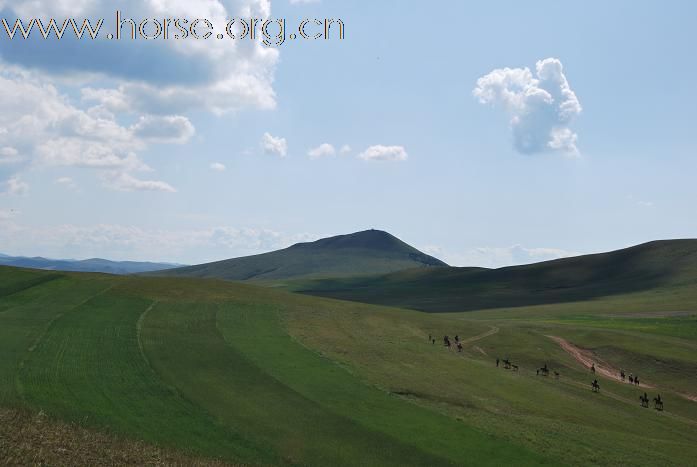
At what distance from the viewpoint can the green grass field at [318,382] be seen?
3419cm

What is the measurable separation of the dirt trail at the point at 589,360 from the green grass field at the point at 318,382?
1417 mm

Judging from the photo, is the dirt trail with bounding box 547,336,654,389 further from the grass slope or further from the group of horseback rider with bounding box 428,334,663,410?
the grass slope

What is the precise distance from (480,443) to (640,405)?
27602mm

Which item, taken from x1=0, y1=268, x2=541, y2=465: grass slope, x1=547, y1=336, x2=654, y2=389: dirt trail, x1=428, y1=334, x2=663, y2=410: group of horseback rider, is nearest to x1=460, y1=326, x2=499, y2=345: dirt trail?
x1=428, y1=334, x2=663, y2=410: group of horseback rider

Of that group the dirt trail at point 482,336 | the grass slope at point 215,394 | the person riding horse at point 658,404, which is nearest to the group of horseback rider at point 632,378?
the person riding horse at point 658,404

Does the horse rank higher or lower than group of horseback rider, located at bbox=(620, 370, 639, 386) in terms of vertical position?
lower

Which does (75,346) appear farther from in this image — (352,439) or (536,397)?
(536,397)

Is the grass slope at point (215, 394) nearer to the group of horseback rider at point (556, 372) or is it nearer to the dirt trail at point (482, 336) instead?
the group of horseback rider at point (556, 372)

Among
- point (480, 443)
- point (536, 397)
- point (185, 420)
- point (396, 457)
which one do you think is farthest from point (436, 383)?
point (185, 420)

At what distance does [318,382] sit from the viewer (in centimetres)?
4600

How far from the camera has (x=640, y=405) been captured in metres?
56.8

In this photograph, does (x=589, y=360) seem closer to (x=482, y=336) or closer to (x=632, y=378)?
(x=632, y=378)

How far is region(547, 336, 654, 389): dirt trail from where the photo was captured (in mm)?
69188

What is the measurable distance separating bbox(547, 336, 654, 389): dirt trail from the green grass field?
1417 millimetres
